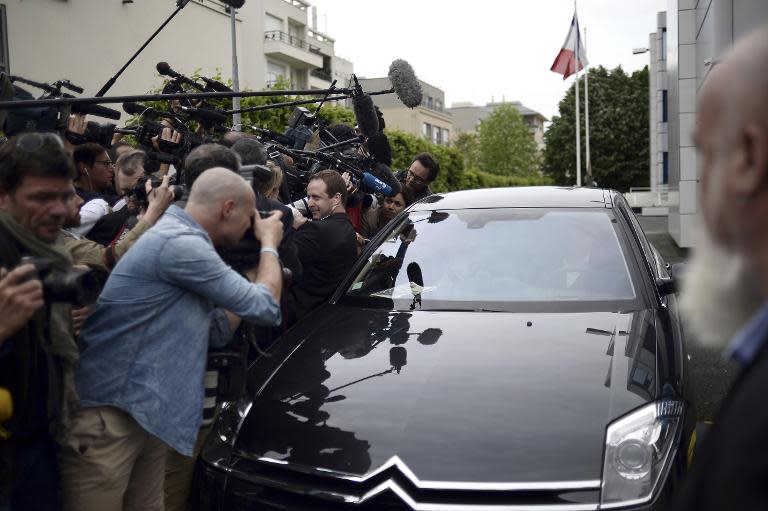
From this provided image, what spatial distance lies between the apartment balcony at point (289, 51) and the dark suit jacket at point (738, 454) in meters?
40.7

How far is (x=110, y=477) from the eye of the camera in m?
2.85

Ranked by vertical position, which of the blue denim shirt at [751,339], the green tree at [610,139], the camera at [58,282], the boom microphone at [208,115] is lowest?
the camera at [58,282]

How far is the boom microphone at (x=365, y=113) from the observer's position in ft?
14.0

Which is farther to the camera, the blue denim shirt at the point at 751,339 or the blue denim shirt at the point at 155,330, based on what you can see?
the blue denim shirt at the point at 155,330

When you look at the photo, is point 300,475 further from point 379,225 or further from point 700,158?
point 379,225

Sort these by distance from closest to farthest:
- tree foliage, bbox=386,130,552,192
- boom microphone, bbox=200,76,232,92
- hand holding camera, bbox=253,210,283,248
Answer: hand holding camera, bbox=253,210,283,248 → boom microphone, bbox=200,76,232,92 → tree foliage, bbox=386,130,552,192

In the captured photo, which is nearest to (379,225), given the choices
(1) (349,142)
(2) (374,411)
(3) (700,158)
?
(1) (349,142)

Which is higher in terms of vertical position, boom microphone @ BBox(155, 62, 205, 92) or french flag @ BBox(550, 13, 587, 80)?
french flag @ BBox(550, 13, 587, 80)

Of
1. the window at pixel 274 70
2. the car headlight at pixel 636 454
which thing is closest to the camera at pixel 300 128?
the car headlight at pixel 636 454

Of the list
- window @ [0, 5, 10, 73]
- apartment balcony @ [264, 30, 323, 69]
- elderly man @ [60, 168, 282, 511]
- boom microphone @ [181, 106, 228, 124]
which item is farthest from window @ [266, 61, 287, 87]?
elderly man @ [60, 168, 282, 511]

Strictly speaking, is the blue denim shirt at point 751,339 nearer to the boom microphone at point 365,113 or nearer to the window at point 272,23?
the boom microphone at point 365,113

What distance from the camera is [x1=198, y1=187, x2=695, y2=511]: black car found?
2.73 m

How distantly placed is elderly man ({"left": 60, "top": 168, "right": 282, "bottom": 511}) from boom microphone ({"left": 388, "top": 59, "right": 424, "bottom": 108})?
204 centimetres

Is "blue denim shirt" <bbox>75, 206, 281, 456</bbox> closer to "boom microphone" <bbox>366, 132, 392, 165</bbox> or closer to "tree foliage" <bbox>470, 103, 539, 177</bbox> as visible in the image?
"boom microphone" <bbox>366, 132, 392, 165</bbox>
